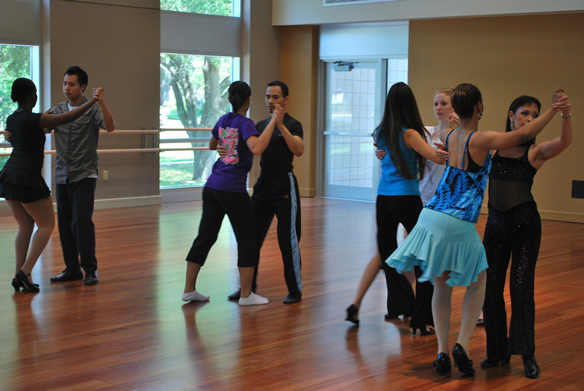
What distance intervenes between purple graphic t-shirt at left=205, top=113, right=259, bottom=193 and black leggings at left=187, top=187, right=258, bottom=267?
52 mm

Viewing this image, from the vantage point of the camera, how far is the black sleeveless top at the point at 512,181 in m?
3.36

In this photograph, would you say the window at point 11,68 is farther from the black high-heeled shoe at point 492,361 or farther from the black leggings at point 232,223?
the black high-heeled shoe at point 492,361

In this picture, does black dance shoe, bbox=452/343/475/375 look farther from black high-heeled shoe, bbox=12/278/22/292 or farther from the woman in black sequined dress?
black high-heeled shoe, bbox=12/278/22/292

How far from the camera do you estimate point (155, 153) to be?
10016 mm

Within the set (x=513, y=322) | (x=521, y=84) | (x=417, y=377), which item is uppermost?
(x=521, y=84)

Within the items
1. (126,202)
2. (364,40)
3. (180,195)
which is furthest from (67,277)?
(364,40)

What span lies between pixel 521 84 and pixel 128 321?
6839 mm

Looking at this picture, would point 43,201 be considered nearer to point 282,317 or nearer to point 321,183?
point 282,317

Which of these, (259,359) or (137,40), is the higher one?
(137,40)

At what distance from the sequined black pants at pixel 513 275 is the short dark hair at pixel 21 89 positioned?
10.1 ft

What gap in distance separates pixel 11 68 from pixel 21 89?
15.0 feet

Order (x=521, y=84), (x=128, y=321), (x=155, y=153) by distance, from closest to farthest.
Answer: (x=128, y=321), (x=521, y=84), (x=155, y=153)

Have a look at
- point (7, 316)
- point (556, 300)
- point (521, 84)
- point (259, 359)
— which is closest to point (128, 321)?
point (7, 316)

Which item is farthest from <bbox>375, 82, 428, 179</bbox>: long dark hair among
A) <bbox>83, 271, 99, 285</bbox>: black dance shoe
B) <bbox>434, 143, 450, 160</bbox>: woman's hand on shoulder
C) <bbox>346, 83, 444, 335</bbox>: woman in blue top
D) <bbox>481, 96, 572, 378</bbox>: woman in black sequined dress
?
<bbox>83, 271, 99, 285</bbox>: black dance shoe
